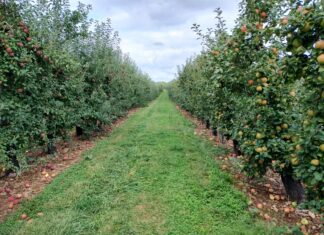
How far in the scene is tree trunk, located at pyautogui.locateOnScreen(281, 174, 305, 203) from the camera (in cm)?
402

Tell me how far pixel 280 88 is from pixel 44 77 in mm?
4727

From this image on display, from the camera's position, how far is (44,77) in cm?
578

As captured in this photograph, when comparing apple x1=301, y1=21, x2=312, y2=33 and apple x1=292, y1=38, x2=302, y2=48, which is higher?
apple x1=301, y1=21, x2=312, y2=33

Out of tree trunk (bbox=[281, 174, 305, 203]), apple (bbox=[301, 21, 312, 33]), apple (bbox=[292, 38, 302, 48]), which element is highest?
apple (bbox=[301, 21, 312, 33])

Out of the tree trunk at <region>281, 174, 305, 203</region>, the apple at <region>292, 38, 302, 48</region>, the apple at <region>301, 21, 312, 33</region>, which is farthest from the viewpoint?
the tree trunk at <region>281, 174, 305, 203</region>

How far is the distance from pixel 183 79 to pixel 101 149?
430 inches

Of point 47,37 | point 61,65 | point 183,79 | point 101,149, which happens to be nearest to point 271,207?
point 101,149

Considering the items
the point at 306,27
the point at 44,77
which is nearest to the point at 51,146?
the point at 44,77

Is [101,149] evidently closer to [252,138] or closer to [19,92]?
[19,92]

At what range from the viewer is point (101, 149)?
7027 mm

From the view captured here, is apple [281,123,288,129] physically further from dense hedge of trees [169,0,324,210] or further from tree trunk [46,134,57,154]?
tree trunk [46,134,57,154]

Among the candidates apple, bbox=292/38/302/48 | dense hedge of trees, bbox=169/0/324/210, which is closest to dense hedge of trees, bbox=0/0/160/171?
dense hedge of trees, bbox=169/0/324/210

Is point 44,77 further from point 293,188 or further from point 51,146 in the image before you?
point 293,188

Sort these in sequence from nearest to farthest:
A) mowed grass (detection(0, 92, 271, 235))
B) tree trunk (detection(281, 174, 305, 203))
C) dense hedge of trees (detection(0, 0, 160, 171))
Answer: mowed grass (detection(0, 92, 271, 235)) → tree trunk (detection(281, 174, 305, 203)) → dense hedge of trees (detection(0, 0, 160, 171))
